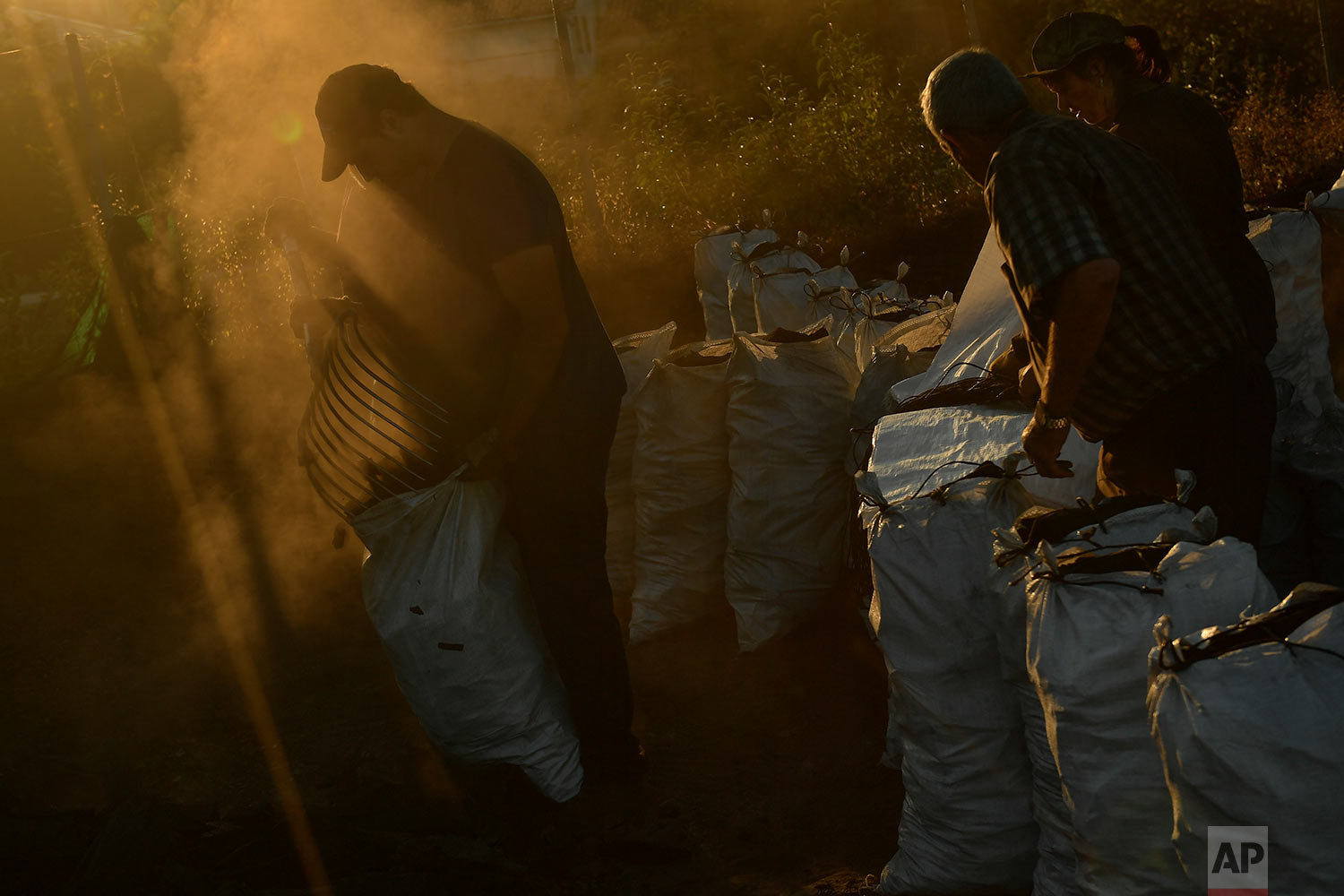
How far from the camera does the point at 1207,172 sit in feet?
7.32

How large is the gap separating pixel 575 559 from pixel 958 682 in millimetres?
1087

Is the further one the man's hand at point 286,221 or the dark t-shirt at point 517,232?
the man's hand at point 286,221

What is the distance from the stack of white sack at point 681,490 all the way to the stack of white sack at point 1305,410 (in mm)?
1575

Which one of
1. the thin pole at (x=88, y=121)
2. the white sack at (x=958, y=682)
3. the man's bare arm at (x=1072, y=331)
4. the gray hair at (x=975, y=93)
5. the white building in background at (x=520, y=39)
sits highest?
the white building in background at (x=520, y=39)

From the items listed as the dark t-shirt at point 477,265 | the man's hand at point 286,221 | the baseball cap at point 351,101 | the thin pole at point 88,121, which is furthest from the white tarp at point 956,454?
the thin pole at point 88,121

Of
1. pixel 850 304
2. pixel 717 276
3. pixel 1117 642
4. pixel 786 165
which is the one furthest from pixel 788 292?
pixel 786 165

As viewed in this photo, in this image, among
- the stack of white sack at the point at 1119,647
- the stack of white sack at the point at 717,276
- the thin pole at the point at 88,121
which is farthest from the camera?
the thin pole at the point at 88,121

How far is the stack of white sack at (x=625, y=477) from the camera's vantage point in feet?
12.8

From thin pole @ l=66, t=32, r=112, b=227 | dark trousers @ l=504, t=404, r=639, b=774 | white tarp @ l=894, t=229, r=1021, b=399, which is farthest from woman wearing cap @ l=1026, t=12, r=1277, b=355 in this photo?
thin pole @ l=66, t=32, r=112, b=227

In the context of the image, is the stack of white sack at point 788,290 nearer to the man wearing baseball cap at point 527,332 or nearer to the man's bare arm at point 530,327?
the man wearing baseball cap at point 527,332

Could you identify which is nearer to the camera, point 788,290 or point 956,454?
point 956,454

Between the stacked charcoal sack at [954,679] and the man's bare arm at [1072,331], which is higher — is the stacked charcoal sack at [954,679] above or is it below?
below

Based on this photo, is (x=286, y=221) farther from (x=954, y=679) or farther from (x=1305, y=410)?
(x=1305, y=410)

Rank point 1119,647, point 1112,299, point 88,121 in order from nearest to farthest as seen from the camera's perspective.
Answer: point 1119,647 → point 1112,299 → point 88,121
